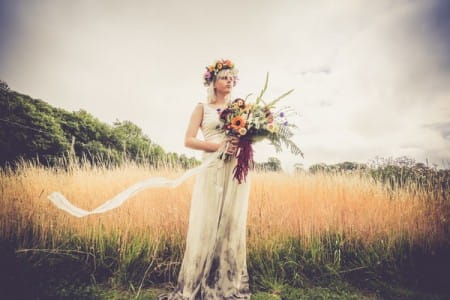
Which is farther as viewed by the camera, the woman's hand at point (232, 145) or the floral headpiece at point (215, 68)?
the floral headpiece at point (215, 68)

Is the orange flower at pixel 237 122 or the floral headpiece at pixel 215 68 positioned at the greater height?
the floral headpiece at pixel 215 68

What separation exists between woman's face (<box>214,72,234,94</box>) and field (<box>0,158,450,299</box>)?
205cm

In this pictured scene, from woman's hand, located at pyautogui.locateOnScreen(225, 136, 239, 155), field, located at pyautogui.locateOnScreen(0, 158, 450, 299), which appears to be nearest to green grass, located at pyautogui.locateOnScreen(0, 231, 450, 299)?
field, located at pyautogui.locateOnScreen(0, 158, 450, 299)

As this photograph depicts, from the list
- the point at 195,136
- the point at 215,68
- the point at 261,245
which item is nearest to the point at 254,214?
the point at 261,245

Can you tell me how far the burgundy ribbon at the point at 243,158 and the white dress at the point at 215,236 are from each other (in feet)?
0.39

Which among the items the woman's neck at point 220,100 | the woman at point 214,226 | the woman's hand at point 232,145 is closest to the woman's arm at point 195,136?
the woman at point 214,226

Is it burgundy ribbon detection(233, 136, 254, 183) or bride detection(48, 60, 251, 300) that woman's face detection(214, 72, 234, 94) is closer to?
bride detection(48, 60, 251, 300)

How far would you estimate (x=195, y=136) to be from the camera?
289cm

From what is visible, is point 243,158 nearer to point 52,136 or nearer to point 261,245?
point 261,245

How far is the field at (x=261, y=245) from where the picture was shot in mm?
3283

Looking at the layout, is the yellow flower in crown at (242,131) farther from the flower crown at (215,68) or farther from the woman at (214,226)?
the flower crown at (215,68)

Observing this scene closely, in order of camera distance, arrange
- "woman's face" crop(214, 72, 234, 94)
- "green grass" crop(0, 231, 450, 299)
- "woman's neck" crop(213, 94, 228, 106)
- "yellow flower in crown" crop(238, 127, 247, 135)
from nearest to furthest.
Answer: "yellow flower in crown" crop(238, 127, 247, 135)
"woman's face" crop(214, 72, 234, 94)
"woman's neck" crop(213, 94, 228, 106)
"green grass" crop(0, 231, 450, 299)

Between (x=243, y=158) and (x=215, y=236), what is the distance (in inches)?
34.4

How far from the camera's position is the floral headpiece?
292 centimetres
